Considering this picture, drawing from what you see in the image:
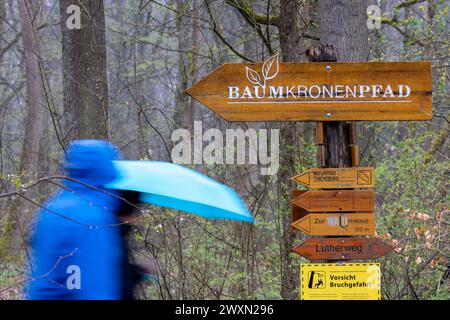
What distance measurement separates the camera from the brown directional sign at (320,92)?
516cm

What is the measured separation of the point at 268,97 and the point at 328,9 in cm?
230

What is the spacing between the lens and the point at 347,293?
502 cm

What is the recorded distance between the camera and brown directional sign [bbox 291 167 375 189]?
520cm

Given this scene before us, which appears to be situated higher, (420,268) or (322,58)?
(322,58)

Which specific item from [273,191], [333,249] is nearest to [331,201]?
[333,249]

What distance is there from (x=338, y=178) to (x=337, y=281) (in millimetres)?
674

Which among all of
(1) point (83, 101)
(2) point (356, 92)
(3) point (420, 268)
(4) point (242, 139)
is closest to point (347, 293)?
(2) point (356, 92)

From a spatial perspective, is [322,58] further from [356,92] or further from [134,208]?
[134,208]

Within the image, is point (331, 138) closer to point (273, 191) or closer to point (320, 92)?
point (320, 92)

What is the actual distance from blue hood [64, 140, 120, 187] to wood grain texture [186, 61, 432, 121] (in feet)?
3.03

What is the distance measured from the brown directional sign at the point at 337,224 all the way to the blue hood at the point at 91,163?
4.50 feet

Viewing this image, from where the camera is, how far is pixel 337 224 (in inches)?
203
